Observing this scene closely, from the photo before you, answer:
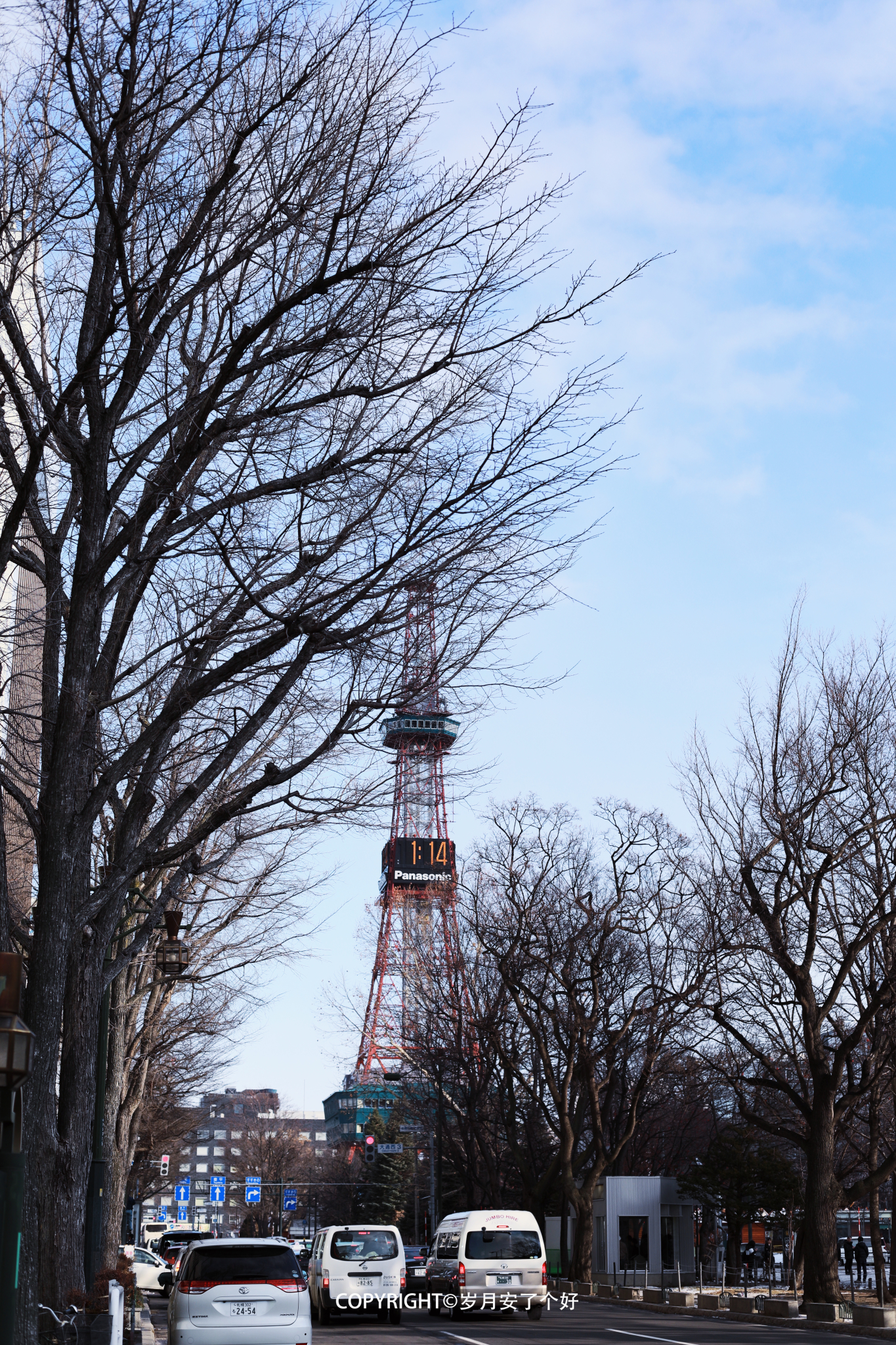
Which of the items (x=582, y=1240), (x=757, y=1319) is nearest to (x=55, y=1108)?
(x=757, y=1319)

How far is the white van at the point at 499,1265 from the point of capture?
84.7 feet

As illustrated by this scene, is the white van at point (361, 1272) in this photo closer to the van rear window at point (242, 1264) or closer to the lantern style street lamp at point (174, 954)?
the lantern style street lamp at point (174, 954)

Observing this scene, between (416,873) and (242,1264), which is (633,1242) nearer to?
(242,1264)

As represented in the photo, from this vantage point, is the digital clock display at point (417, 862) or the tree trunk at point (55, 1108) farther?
the digital clock display at point (417, 862)

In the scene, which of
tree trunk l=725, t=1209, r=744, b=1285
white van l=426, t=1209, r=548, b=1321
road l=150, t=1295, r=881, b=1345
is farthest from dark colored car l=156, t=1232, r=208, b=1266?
white van l=426, t=1209, r=548, b=1321

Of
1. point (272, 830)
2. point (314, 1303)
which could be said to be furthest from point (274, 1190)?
point (272, 830)

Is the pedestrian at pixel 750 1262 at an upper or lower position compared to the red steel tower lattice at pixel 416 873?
lower

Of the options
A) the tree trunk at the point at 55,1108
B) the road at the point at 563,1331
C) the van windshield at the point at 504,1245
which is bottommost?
the road at the point at 563,1331

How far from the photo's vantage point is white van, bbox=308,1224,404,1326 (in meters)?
24.4

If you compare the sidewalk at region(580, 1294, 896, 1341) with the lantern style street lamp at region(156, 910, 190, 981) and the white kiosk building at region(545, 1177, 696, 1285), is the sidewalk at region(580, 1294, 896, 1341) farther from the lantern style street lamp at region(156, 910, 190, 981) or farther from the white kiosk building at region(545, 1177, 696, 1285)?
the lantern style street lamp at region(156, 910, 190, 981)

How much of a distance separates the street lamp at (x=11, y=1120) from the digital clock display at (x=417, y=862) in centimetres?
5342

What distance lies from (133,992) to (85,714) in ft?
59.9

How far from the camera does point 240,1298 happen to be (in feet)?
46.9

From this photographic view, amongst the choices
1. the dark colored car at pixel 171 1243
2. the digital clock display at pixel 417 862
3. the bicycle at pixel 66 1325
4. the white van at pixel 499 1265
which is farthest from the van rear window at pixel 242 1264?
the digital clock display at pixel 417 862
